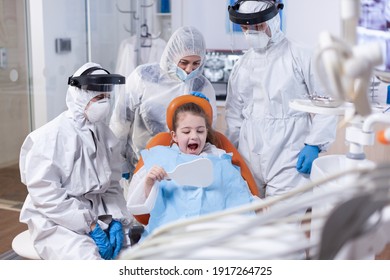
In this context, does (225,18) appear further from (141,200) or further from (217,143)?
(141,200)

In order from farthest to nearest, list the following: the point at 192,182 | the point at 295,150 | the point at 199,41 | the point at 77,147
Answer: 1. the point at 199,41
2. the point at 295,150
3. the point at 77,147
4. the point at 192,182

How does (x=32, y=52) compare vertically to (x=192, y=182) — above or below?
above

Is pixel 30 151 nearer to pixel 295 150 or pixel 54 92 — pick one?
pixel 295 150

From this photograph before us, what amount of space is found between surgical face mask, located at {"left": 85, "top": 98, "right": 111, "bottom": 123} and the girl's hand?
32 centimetres

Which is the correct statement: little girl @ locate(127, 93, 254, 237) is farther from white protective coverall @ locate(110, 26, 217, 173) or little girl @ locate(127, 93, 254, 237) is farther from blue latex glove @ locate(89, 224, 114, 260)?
white protective coverall @ locate(110, 26, 217, 173)

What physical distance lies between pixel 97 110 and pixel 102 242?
0.50m

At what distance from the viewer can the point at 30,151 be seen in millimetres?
1737

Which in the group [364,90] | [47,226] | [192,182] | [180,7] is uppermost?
[180,7]

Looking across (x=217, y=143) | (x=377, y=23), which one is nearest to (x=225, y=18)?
(x=217, y=143)

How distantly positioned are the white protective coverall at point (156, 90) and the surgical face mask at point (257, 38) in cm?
30

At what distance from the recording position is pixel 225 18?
3875mm
